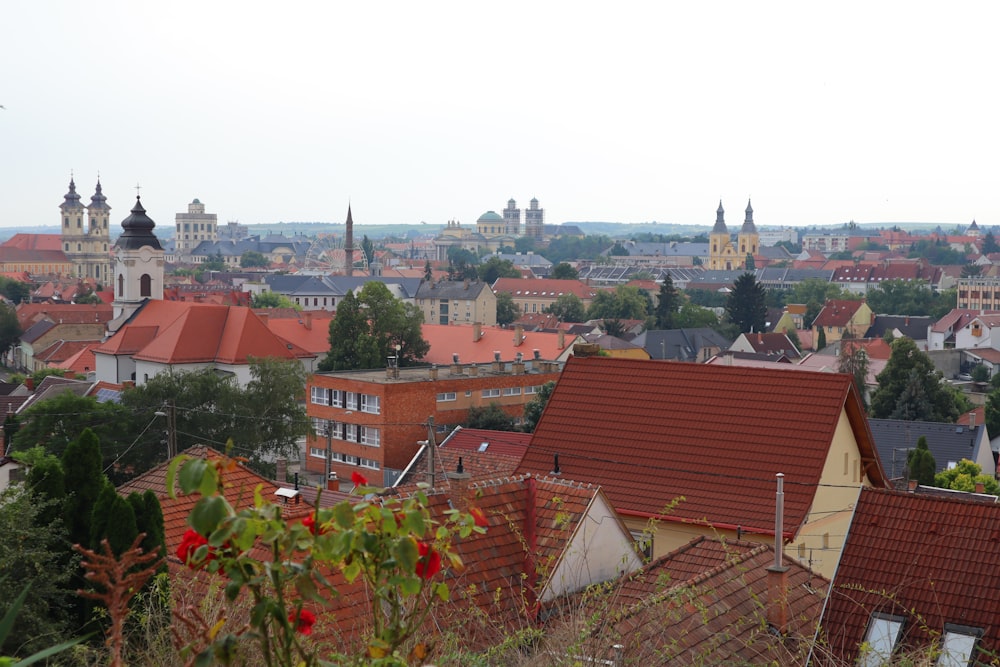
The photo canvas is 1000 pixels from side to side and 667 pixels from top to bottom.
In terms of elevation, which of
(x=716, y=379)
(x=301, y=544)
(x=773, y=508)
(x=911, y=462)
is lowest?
(x=911, y=462)

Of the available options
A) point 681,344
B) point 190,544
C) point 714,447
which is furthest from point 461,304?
point 190,544

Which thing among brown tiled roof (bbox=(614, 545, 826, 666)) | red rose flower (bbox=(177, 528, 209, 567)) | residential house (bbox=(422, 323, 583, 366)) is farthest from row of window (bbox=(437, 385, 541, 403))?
red rose flower (bbox=(177, 528, 209, 567))

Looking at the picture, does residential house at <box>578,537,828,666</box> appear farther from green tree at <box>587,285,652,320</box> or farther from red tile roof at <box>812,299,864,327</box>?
red tile roof at <box>812,299,864,327</box>

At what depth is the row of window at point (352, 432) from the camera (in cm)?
3953

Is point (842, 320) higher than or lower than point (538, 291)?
lower

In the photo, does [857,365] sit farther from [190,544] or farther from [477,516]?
[190,544]

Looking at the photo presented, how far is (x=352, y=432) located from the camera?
40.6 meters

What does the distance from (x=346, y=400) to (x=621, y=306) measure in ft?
190

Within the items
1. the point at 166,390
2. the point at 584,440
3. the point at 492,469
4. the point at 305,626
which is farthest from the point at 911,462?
the point at 305,626

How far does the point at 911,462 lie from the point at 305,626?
3065cm

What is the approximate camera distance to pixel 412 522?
3.57 m

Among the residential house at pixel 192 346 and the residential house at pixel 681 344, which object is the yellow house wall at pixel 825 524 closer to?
the residential house at pixel 192 346

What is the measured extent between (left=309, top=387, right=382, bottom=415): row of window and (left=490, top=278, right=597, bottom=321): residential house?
81.9 m

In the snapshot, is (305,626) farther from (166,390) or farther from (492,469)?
(166,390)
